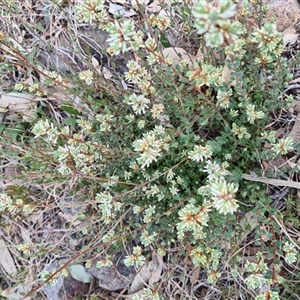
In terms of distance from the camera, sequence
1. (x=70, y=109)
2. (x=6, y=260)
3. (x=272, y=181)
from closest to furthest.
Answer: (x=272, y=181) → (x=70, y=109) → (x=6, y=260)

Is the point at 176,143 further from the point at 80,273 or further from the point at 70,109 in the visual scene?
the point at 80,273

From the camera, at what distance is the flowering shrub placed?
1883 mm

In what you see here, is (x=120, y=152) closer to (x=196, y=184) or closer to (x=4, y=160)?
(x=196, y=184)

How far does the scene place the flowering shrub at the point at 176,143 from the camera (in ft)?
6.18

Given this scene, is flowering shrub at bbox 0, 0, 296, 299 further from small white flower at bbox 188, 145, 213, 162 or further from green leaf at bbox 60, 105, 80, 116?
green leaf at bbox 60, 105, 80, 116

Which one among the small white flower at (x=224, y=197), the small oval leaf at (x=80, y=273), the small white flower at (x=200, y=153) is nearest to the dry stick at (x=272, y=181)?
the small white flower at (x=200, y=153)

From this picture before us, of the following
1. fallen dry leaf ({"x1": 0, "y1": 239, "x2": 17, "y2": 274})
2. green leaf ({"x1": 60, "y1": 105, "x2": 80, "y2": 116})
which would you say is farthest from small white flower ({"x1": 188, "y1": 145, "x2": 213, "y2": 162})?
fallen dry leaf ({"x1": 0, "y1": 239, "x2": 17, "y2": 274})

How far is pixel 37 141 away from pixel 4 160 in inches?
16.2

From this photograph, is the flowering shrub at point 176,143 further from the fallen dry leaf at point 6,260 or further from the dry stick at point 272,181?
the fallen dry leaf at point 6,260

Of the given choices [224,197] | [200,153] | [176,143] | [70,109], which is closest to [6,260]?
[70,109]

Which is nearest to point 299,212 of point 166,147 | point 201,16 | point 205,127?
point 205,127

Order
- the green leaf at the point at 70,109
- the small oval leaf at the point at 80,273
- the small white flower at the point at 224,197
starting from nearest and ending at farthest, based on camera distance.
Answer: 1. the small white flower at the point at 224,197
2. the green leaf at the point at 70,109
3. the small oval leaf at the point at 80,273

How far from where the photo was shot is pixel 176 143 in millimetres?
2023

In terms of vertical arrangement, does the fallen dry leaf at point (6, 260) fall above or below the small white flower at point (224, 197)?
below
